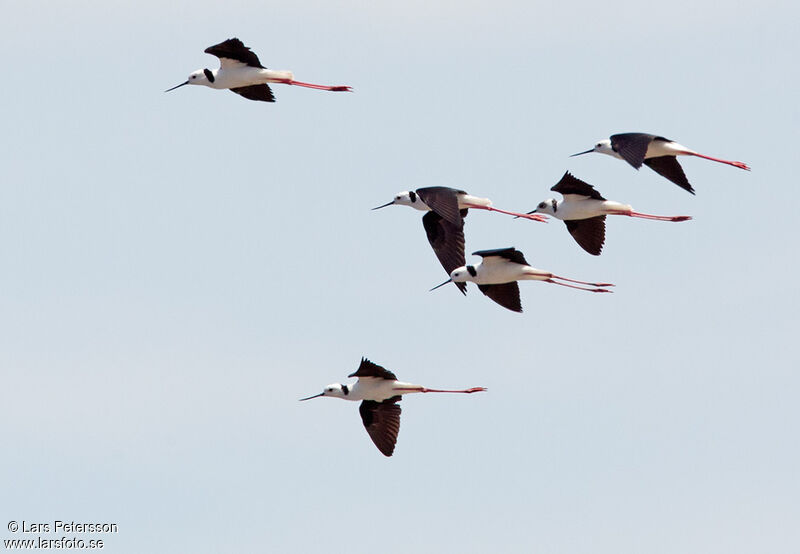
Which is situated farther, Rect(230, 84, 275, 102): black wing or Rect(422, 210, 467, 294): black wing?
Rect(230, 84, 275, 102): black wing

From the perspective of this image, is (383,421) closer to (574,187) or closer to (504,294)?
(504,294)

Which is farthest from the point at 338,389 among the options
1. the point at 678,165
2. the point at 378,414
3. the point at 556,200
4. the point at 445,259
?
the point at 678,165

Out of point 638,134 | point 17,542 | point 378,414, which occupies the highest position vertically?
point 638,134

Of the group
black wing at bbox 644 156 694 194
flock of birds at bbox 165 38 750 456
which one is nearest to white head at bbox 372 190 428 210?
flock of birds at bbox 165 38 750 456

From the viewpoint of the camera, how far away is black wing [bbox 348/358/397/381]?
21.0 metres

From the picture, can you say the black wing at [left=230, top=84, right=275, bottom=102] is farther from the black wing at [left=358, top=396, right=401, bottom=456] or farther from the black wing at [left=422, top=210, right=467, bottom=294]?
the black wing at [left=358, top=396, right=401, bottom=456]

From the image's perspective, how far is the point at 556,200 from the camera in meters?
22.5

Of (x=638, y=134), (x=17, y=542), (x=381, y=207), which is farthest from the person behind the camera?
(x=381, y=207)

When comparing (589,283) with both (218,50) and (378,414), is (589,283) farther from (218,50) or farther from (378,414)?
(218,50)

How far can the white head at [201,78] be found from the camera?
875 inches

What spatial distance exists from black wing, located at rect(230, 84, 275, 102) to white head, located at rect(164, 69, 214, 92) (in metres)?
0.32

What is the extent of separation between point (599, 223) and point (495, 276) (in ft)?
6.39

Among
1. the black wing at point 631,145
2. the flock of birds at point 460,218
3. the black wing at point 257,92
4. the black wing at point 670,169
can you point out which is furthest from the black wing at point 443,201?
the black wing at point 670,169

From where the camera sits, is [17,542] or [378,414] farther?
[378,414]
